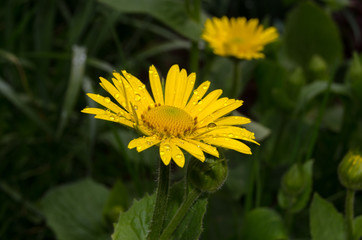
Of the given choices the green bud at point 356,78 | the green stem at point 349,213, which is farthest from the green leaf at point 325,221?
the green bud at point 356,78

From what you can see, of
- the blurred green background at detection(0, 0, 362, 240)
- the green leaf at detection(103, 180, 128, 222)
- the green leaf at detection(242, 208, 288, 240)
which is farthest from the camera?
the blurred green background at detection(0, 0, 362, 240)

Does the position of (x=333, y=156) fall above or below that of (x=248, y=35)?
below

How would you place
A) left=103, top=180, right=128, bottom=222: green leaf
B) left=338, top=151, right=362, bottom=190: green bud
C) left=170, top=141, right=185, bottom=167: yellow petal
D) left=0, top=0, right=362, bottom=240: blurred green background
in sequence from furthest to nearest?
1. left=0, top=0, right=362, bottom=240: blurred green background
2. left=103, top=180, right=128, bottom=222: green leaf
3. left=338, top=151, right=362, bottom=190: green bud
4. left=170, top=141, right=185, bottom=167: yellow petal

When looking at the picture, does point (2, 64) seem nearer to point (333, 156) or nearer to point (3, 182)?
point (3, 182)

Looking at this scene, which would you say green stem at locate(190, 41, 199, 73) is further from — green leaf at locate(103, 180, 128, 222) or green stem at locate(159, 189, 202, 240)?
green stem at locate(159, 189, 202, 240)

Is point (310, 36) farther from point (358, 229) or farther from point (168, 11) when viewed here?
point (358, 229)

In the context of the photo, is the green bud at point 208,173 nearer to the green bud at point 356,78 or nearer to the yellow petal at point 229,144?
the yellow petal at point 229,144

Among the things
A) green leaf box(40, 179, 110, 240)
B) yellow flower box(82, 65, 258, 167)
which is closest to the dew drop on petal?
yellow flower box(82, 65, 258, 167)

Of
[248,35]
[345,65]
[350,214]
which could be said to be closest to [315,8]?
[345,65]

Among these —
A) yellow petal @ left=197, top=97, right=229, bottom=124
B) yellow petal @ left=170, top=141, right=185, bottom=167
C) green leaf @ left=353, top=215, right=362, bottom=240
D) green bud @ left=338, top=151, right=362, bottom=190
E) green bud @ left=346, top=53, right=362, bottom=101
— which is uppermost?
green bud @ left=346, top=53, right=362, bottom=101
